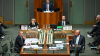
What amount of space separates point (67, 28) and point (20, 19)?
6.31 meters

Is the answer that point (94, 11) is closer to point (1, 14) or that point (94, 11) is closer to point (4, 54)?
point (1, 14)

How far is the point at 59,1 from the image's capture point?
1212cm

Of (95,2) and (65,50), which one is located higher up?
(95,2)

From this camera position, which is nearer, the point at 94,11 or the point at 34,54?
the point at 34,54

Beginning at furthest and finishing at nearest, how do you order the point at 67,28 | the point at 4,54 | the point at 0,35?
the point at 0,35 → the point at 67,28 → the point at 4,54

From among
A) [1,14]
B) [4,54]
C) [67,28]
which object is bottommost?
[4,54]

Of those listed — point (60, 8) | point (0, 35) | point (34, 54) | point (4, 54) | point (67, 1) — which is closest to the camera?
point (34, 54)

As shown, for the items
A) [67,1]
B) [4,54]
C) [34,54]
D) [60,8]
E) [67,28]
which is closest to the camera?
[34,54]

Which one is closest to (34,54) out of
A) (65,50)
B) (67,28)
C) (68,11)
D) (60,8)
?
(65,50)

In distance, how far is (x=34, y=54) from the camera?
544 cm

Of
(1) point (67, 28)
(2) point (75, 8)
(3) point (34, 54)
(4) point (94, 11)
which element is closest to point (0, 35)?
(1) point (67, 28)

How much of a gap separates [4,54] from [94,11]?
8.71 meters

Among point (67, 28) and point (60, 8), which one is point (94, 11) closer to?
point (60, 8)

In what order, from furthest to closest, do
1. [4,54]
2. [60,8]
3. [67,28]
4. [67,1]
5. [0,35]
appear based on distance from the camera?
[67,1]
[60,8]
[0,35]
[67,28]
[4,54]
